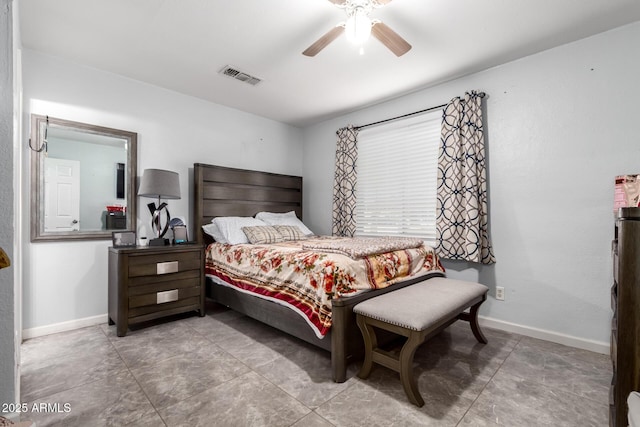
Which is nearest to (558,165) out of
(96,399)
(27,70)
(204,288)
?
(204,288)

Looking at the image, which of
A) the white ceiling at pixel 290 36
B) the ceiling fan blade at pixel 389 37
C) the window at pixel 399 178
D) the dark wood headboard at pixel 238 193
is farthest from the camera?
the dark wood headboard at pixel 238 193

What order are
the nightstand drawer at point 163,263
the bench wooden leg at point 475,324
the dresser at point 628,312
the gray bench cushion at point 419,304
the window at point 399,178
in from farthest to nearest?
the window at point 399,178, the nightstand drawer at point 163,263, the bench wooden leg at point 475,324, the gray bench cushion at point 419,304, the dresser at point 628,312

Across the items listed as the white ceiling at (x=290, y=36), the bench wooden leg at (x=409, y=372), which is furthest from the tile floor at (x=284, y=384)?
the white ceiling at (x=290, y=36)

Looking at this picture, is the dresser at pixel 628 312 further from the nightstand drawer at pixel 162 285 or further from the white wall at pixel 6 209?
the nightstand drawer at pixel 162 285

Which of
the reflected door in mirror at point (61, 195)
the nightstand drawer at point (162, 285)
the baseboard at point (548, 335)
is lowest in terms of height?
the baseboard at point (548, 335)

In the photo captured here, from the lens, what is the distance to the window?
3.22 m

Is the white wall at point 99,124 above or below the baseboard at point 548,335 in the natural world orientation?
above

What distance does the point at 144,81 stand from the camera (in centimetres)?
312

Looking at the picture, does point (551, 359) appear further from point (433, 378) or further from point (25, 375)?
point (25, 375)

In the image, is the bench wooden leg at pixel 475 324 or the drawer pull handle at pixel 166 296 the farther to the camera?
the drawer pull handle at pixel 166 296

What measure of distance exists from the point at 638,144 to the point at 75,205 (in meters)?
4.73

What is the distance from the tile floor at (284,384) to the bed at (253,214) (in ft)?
0.64

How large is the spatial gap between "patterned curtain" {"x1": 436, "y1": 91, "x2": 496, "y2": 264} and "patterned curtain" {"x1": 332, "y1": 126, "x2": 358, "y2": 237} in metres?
1.20

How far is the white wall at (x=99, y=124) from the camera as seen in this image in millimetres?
2543
